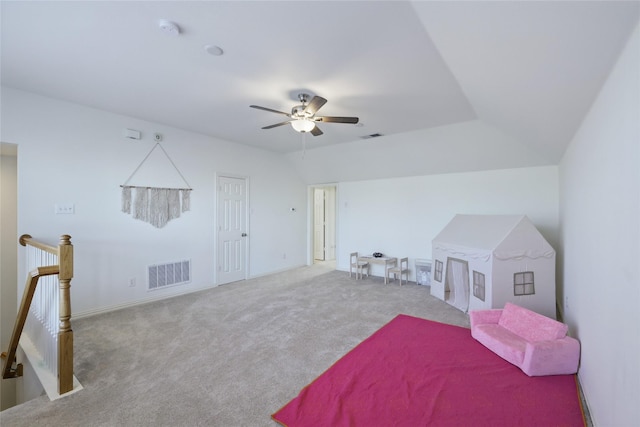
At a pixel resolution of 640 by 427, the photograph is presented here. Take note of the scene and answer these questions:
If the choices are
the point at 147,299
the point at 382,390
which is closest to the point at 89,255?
the point at 147,299

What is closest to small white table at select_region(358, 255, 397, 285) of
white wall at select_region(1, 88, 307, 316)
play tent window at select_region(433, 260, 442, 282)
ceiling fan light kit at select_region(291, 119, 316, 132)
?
play tent window at select_region(433, 260, 442, 282)

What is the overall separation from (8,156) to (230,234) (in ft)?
10.9

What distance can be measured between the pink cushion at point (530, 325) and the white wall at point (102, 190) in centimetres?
464

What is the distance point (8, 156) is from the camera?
13.1ft

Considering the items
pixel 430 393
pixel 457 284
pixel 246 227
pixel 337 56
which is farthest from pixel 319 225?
pixel 430 393

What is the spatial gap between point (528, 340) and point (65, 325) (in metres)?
4.09

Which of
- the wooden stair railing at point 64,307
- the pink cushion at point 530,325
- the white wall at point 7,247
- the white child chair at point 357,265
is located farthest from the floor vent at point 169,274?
the pink cushion at point 530,325

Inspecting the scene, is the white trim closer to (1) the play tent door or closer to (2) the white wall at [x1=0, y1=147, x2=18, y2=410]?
(2) the white wall at [x1=0, y1=147, x2=18, y2=410]

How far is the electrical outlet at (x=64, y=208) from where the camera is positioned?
11.8ft

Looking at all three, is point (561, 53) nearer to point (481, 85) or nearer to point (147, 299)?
point (481, 85)

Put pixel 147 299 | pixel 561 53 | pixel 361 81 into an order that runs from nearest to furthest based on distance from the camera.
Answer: pixel 561 53, pixel 361 81, pixel 147 299

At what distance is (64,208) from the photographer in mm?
3660

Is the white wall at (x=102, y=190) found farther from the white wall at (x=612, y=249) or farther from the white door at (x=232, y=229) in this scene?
the white wall at (x=612, y=249)

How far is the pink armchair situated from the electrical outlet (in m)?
5.20
